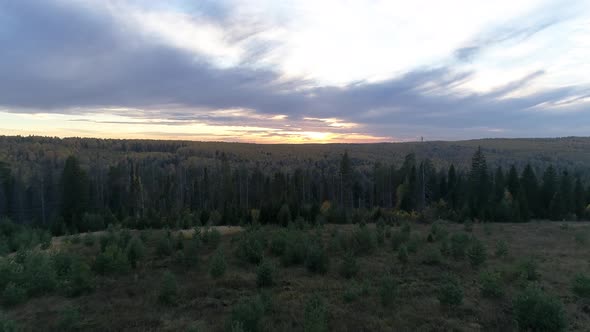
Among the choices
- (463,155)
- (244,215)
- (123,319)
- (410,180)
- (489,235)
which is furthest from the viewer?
(463,155)

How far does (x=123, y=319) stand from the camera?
10.7 m

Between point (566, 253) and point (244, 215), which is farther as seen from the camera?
point (244, 215)

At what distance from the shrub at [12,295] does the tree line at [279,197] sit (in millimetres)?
22971

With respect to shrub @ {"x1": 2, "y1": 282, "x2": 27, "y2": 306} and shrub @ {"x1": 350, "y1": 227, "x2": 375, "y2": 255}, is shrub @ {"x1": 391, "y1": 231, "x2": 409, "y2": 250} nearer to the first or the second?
shrub @ {"x1": 350, "y1": 227, "x2": 375, "y2": 255}

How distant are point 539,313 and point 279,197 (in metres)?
50.3

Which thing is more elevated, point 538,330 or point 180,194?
point 538,330

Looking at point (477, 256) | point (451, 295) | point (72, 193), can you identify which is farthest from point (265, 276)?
point (72, 193)

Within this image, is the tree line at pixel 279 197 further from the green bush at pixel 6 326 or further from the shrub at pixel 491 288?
the green bush at pixel 6 326

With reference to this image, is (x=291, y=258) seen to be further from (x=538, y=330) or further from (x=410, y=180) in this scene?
(x=410, y=180)

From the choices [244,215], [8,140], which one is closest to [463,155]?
[244,215]

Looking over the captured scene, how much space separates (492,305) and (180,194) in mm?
78135

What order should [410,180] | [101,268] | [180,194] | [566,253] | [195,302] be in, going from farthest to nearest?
1. [180,194]
2. [410,180]
3. [566,253]
4. [101,268]
5. [195,302]

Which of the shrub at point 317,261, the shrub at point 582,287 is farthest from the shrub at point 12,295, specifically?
the shrub at point 582,287

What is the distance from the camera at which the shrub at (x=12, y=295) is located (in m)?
12.4
